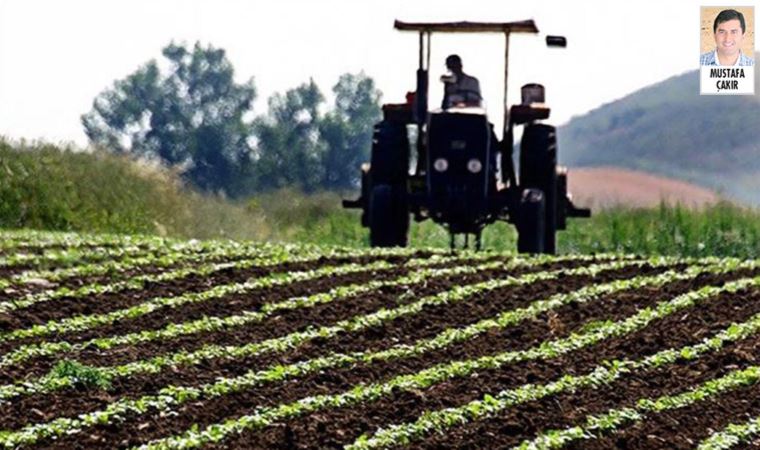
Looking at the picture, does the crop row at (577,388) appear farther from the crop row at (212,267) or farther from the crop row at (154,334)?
the crop row at (212,267)

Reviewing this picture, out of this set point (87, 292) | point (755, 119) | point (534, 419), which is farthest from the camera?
point (755, 119)

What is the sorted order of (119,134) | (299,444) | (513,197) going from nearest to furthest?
1. (299,444)
2. (513,197)
3. (119,134)

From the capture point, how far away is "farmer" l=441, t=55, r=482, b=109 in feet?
54.8

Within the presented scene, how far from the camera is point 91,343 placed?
1119cm

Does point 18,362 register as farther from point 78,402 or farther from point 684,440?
point 684,440

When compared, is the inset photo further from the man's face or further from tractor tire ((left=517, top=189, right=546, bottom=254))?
tractor tire ((left=517, top=189, right=546, bottom=254))

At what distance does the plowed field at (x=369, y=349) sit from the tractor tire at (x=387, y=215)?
1578mm

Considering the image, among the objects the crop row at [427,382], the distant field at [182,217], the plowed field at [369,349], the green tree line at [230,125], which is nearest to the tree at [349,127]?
the green tree line at [230,125]

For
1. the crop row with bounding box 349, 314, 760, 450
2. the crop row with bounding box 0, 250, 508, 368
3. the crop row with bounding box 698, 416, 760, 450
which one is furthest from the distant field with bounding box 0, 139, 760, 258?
the crop row with bounding box 698, 416, 760, 450

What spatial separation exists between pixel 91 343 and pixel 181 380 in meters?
1.22

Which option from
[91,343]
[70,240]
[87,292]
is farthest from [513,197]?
[91,343]

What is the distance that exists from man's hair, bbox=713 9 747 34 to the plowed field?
823 centimetres

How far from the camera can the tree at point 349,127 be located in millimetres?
43594

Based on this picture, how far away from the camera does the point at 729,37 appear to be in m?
23.0
